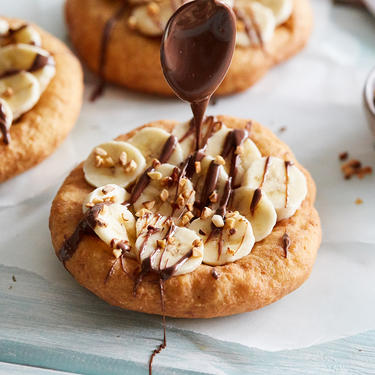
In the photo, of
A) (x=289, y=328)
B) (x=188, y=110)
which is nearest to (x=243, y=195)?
(x=289, y=328)

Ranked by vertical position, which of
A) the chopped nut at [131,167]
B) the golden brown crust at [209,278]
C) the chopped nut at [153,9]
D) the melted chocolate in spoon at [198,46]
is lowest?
the golden brown crust at [209,278]

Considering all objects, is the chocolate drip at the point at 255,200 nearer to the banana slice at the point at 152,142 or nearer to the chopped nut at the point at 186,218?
the chopped nut at the point at 186,218

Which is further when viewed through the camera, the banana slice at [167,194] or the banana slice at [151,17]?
the banana slice at [151,17]

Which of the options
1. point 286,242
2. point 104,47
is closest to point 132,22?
point 104,47

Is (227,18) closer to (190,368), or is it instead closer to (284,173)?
(284,173)

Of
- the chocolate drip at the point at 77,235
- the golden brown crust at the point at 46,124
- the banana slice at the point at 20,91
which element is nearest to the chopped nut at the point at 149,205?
the chocolate drip at the point at 77,235

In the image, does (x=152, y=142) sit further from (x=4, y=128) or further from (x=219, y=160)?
(x=4, y=128)
